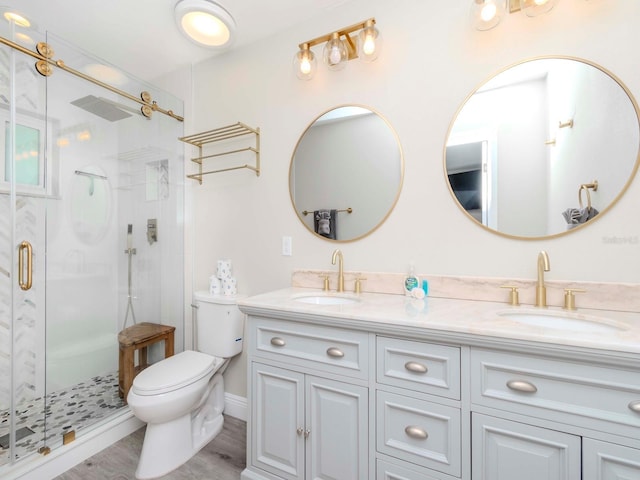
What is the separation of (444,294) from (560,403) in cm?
62

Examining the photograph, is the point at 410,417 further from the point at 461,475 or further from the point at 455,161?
the point at 455,161

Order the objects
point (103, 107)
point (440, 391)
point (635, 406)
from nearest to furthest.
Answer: point (635, 406) → point (440, 391) → point (103, 107)

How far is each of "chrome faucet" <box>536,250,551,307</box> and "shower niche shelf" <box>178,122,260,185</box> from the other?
5.25ft

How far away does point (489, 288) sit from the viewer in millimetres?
1312

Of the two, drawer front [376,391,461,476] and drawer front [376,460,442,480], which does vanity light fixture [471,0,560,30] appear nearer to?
drawer front [376,391,461,476]

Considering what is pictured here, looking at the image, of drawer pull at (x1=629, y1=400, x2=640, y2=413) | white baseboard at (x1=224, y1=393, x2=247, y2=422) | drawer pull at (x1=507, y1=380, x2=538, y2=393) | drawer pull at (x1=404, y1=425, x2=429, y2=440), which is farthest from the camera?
white baseboard at (x1=224, y1=393, x2=247, y2=422)

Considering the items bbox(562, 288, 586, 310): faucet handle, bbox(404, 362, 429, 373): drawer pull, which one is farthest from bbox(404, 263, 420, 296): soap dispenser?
bbox(562, 288, 586, 310): faucet handle

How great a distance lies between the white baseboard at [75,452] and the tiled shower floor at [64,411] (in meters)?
0.05

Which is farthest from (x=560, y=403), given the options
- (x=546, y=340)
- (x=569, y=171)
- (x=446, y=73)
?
(x=446, y=73)

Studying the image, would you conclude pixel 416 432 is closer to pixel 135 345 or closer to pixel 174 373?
pixel 174 373

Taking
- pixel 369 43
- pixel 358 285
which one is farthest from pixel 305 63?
pixel 358 285

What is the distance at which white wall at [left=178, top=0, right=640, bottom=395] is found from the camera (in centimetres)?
117

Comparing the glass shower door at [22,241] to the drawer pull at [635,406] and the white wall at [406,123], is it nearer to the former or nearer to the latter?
the white wall at [406,123]

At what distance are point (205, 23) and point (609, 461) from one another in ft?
8.39
